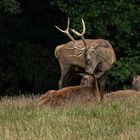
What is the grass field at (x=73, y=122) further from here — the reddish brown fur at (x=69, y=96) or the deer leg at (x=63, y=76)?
the deer leg at (x=63, y=76)

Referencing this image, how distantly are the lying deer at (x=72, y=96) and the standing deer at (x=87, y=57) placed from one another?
76 centimetres

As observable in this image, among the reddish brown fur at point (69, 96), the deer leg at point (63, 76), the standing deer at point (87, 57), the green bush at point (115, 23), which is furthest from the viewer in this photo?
the green bush at point (115, 23)

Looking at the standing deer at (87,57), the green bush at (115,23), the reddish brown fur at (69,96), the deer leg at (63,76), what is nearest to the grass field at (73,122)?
the reddish brown fur at (69,96)

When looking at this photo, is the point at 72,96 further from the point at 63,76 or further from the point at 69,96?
the point at 63,76

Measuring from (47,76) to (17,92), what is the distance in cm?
119

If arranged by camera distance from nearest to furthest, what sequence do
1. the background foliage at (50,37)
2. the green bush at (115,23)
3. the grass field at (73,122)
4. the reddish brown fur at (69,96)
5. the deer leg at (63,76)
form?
1. the grass field at (73,122)
2. the reddish brown fur at (69,96)
3. the deer leg at (63,76)
4. the green bush at (115,23)
5. the background foliage at (50,37)

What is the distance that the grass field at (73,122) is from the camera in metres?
8.32

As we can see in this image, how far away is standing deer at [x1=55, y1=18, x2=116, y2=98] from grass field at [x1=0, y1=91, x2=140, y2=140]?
2.80m

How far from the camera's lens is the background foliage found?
19.9 metres

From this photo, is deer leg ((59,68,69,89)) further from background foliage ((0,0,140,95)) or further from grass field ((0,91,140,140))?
grass field ((0,91,140,140))

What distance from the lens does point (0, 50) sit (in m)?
21.7

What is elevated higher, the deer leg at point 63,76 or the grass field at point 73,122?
the grass field at point 73,122

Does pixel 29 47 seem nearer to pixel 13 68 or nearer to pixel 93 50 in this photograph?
pixel 13 68

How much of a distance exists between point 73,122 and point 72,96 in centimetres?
283
